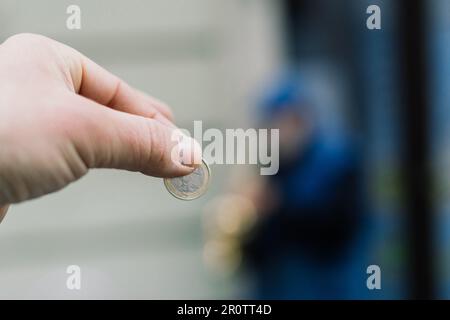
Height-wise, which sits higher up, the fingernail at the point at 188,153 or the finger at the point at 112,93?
the finger at the point at 112,93

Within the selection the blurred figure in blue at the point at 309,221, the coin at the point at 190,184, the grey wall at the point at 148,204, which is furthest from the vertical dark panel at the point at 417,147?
the coin at the point at 190,184

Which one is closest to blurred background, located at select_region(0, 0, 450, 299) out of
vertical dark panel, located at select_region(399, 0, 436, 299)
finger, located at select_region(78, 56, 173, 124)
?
vertical dark panel, located at select_region(399, 0, 436, 299)

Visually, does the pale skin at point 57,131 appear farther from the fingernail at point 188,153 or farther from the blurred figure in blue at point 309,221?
the blurred figure in blue at point 309,221

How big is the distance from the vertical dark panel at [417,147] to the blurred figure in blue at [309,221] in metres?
0.17

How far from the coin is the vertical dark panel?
1.04 m

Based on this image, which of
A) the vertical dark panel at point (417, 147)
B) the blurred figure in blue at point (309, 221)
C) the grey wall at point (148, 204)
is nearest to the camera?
the vertical dark panel at point (417, 147)

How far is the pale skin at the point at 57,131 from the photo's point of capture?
106 cm

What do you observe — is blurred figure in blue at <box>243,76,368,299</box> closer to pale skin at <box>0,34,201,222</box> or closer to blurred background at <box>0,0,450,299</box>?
blurred background at <box>0,0,450,299</box>

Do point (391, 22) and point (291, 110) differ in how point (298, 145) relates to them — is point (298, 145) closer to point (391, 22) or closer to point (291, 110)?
point (291, 110)

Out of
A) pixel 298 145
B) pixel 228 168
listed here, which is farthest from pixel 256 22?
pixel 298 145

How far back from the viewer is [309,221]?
7.98ft

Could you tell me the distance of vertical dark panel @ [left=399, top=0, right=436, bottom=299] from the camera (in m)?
2.20

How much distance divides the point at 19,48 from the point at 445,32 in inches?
53.5
